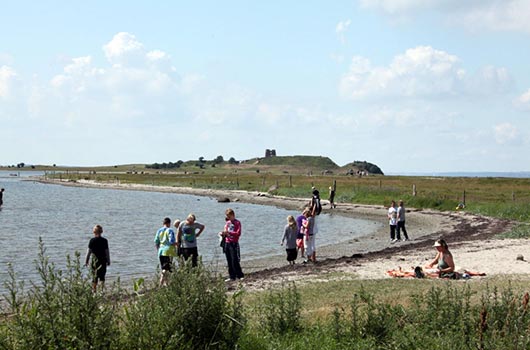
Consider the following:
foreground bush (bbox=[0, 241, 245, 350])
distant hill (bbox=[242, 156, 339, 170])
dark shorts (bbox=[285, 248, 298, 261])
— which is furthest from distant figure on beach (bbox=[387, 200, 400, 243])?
distant hill (bbox=[242, 156, 339, 170])

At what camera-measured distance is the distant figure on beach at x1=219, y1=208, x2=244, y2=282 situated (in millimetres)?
16922

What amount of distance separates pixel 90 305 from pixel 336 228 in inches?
1369

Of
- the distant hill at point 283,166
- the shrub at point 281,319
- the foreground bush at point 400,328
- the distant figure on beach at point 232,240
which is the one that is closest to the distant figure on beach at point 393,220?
the distant figure on beach at point 232,240

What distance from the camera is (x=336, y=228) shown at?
132 ft

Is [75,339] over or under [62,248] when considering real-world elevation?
over

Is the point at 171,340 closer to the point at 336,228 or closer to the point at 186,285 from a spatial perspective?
the point at 186,285

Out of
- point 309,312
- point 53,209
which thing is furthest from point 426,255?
point 53,209

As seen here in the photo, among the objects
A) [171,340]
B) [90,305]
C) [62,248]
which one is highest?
[90,305]

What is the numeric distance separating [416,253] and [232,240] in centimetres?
930

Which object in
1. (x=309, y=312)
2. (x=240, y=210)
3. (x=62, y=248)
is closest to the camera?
(x=309, y=312)

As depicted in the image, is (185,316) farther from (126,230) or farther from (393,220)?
(126,230)

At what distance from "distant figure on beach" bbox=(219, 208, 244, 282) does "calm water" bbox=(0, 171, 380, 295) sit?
5.81 ft

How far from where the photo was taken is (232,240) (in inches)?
677

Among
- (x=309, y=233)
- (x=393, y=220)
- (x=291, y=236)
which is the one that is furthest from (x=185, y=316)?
(x=393, y=220)
